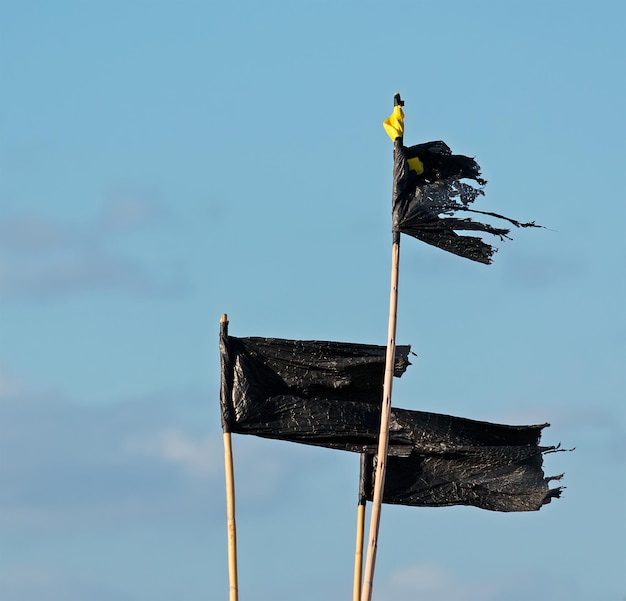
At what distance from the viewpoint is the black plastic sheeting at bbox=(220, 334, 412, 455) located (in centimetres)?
3347

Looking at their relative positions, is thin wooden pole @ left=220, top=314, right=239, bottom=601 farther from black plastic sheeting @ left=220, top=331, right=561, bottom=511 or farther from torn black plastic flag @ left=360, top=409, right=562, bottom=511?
torn black plastic flag @ left=360, top=409, right=562, bottom=511

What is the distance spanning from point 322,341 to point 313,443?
5.40ft

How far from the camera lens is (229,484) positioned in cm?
3228

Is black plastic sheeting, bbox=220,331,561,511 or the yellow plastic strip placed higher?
the yellow plastic strip

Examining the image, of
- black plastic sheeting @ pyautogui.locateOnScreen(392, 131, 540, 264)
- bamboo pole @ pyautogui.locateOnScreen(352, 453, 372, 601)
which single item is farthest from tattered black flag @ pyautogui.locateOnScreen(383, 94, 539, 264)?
bamboo pole @ pyautogui.locateOnScreen(352, 453, 372, 601)

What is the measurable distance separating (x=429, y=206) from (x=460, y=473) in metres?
4.43

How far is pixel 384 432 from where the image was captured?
32594 mm

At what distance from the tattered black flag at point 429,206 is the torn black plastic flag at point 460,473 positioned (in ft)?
9.69

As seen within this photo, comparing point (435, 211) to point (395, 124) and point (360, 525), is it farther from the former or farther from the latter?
point (360, 525)

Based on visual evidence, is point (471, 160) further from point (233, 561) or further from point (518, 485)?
point (233, 561)

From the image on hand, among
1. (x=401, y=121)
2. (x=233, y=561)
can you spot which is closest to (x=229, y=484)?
(x=233, y=561)

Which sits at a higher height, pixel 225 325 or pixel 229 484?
pixel 225 325

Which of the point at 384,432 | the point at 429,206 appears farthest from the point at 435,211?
the point at 384,432

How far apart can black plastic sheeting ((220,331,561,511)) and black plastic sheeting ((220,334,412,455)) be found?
2 cm
